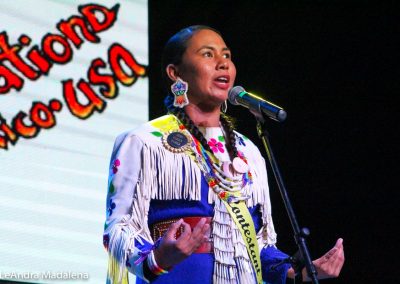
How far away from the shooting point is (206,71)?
3.10 meters

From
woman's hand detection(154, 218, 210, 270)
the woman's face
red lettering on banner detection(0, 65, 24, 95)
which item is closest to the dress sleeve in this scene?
woman's hand detection(154, 218, 210, 270)

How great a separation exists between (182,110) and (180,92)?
0.25ft

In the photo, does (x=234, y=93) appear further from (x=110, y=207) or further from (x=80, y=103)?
(x=80, y=103)

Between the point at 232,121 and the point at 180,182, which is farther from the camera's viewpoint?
the point at 232,121

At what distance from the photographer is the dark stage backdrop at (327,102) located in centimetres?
498

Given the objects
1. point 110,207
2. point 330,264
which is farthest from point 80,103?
point 330,264

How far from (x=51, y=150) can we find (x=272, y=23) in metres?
1.84

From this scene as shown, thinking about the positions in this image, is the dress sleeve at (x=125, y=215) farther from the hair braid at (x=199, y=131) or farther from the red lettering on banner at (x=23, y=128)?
the red lettering on banner at (x=23, y=128)

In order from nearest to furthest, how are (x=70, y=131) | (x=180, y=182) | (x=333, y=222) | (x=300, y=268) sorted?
(x=300, y=268) < (x=180, y=182) < (x=70, y=131) < (x=333, y=222)

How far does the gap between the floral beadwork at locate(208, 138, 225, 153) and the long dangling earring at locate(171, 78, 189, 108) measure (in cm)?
18

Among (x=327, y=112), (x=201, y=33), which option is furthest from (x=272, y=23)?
(x=201, y=33)

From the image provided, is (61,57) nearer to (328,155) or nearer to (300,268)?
(328,155)

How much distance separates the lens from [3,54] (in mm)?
4199

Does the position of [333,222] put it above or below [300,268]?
above
